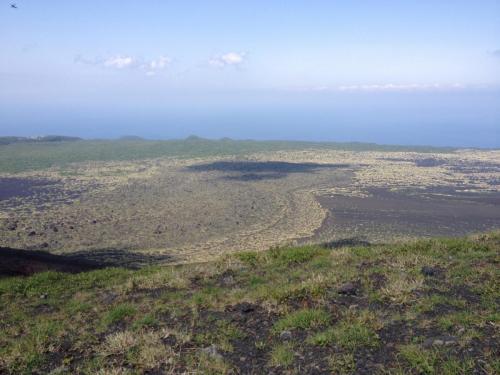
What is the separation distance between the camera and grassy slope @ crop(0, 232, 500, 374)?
17.2 feet

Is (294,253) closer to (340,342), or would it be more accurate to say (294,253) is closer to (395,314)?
(395,314)

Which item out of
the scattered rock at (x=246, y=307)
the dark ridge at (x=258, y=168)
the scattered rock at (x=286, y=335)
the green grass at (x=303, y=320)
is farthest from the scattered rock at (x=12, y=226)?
the scattered rock at (x=286, y=335)

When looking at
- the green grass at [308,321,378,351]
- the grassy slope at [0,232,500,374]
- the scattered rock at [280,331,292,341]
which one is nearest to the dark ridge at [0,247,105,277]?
the grassy slope at [0,232,500,374]

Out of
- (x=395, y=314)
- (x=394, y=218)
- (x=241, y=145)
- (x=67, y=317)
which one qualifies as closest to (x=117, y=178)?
(x=394, y=218)

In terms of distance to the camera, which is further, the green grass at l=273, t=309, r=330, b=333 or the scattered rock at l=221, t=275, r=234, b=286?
the scattered rock at l=221, t=275, r=234, b=286

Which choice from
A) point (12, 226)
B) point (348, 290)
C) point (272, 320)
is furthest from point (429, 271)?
point (12, 226)

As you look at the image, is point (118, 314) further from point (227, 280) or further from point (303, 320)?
point (303, 320)

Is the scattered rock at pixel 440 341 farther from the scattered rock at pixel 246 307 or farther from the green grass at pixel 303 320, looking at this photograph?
the scattered rock at pixel 246 307

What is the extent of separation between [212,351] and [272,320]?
1.27m

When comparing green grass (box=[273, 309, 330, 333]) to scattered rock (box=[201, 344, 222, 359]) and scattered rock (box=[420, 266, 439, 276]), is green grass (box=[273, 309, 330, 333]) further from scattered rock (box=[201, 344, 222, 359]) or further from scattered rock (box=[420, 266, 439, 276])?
scattered rock (box=[420, 266, 439, 276])

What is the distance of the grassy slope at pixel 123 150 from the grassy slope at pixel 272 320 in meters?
52.9

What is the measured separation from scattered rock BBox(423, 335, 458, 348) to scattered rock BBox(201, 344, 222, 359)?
2.67 meters

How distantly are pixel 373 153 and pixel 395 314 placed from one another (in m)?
70.2

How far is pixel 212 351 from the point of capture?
5664mm
